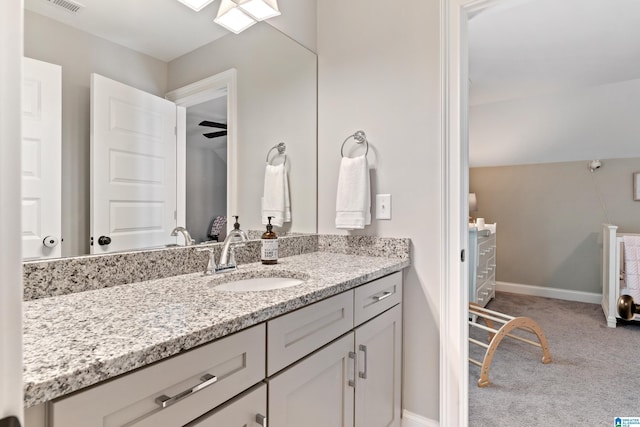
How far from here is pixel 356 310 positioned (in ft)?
4.15

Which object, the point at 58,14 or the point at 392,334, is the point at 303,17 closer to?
the point at 58,14

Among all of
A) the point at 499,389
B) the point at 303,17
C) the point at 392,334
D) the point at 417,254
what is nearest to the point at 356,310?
the point at 392,334

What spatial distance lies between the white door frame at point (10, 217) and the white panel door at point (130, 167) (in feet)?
2.75

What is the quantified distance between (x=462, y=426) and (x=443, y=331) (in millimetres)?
417

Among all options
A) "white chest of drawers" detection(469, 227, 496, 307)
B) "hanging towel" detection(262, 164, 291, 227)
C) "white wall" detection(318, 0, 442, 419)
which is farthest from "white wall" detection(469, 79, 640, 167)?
"hanging towel" detection(262, 164, 291, 227)

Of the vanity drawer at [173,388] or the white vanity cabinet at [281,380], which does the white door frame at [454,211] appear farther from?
the vanity drawer at [173,388]

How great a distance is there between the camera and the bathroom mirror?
1019 mm

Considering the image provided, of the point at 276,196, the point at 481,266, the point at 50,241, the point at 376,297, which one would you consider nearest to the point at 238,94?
the point at 276,196

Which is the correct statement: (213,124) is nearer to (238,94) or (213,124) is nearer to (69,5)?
(238,94)

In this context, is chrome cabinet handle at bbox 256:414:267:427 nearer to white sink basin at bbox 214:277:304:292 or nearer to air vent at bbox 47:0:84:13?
white sink basin at bbox 214:277:304:292

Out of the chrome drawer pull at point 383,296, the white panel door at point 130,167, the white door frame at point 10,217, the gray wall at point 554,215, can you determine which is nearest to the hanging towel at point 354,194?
the chrome drawer pull at point 383,296

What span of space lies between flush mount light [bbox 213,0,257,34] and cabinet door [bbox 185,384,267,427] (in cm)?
147

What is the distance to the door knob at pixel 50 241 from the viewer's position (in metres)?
0.97

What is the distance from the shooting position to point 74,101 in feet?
3.39
